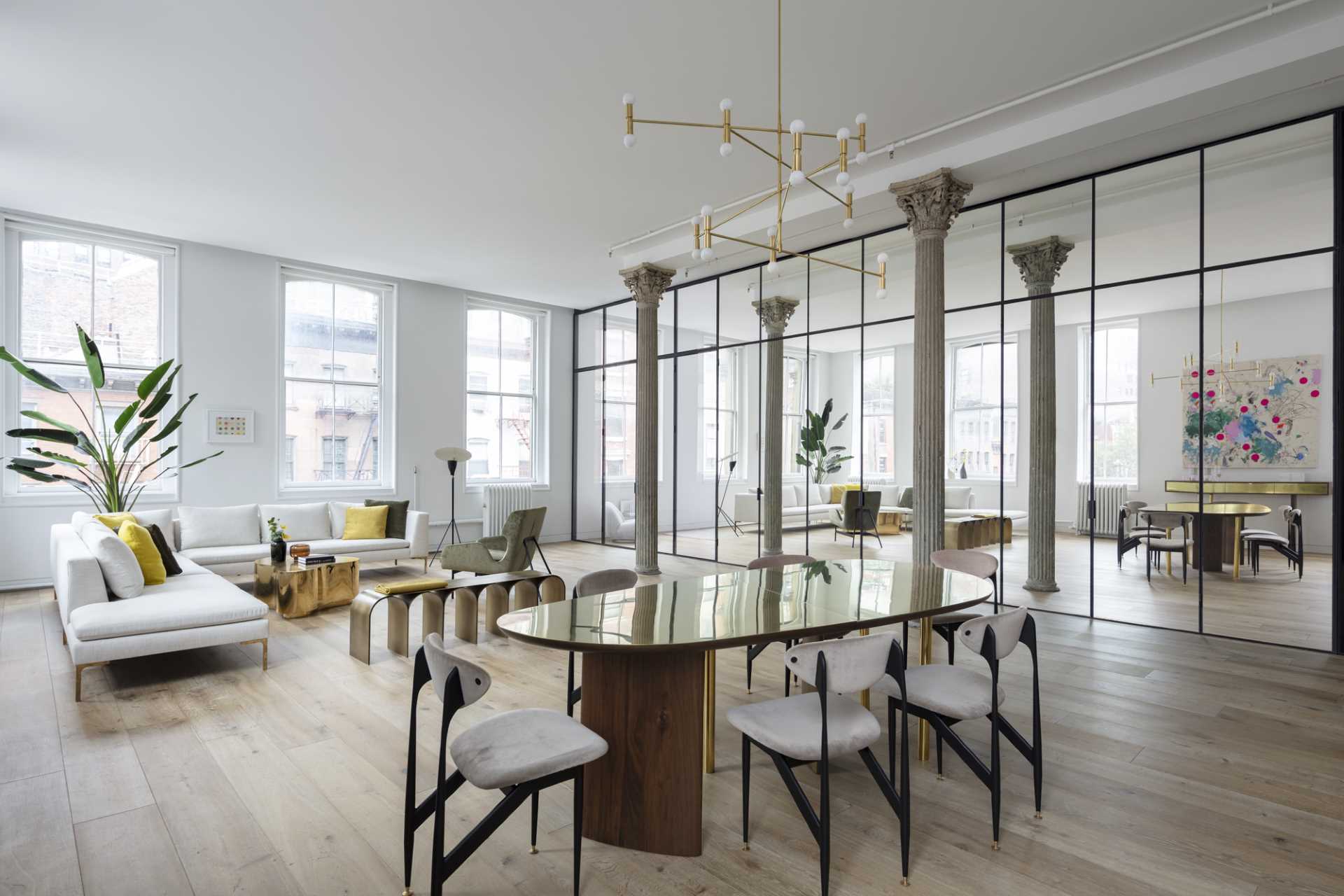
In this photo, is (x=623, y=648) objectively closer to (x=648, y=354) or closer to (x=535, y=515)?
(x=535, y=515)

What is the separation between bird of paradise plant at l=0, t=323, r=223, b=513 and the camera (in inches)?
236

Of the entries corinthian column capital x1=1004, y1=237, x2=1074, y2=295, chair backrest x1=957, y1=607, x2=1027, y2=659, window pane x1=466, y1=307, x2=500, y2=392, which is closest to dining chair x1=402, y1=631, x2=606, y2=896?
chair backrest x1=957, y1=607, x2=1027, y2=659

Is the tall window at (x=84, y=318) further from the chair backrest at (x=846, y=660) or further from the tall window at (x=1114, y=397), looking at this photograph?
the tall window at (x=1114, y=397)

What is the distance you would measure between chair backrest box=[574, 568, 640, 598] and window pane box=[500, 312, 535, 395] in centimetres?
753

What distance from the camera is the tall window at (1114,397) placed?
5684 millimetres

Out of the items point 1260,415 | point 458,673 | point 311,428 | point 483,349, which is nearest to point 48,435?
point 311,428

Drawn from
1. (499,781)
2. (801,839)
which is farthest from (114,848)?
(801,839)

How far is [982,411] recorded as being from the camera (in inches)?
265

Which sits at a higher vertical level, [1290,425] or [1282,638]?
[1290,425]

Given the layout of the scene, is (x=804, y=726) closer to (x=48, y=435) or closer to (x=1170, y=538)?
(x=1170, y=538)

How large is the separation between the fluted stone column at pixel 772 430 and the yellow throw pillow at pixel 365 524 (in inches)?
175

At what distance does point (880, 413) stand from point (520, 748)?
20.8ft

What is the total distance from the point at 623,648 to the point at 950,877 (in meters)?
1.27

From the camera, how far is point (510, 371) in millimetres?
10391
